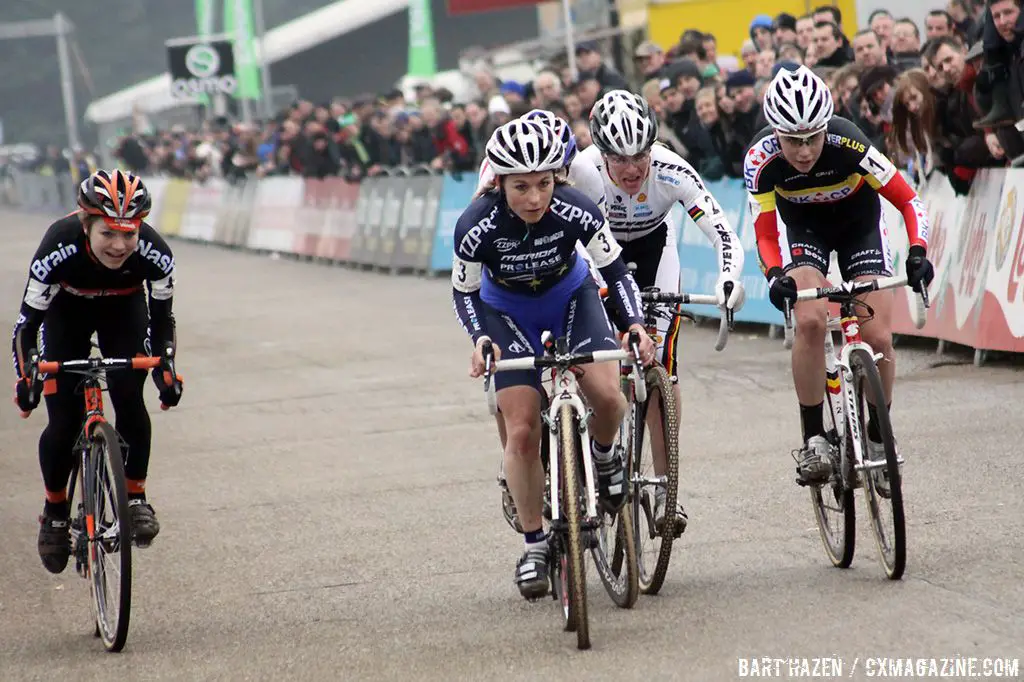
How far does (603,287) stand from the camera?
23.8 ft

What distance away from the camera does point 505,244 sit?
6.78 m

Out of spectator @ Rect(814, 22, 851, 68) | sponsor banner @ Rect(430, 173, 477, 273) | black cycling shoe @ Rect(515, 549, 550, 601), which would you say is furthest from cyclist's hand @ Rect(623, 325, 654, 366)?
sponsor banner @ Rect(430, 173, 477, 273)

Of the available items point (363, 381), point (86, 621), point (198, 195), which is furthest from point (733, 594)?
point (198, 195)

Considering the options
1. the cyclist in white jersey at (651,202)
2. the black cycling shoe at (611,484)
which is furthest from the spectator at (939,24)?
the black cycling shoe at (611,484)

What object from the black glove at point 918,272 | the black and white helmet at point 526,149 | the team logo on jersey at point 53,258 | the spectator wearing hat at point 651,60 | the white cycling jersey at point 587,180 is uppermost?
the spectator wearing hat at point 651,60

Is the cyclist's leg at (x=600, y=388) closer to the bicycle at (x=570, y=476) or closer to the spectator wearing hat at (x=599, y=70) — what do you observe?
the bicycle at (x=570, y=476)

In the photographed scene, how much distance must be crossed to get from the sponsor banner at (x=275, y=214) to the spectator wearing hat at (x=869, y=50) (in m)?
16.6

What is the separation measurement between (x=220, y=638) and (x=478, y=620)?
1.02m

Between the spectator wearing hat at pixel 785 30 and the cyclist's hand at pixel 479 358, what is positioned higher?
the spectator wearing hat at pixel 785 30

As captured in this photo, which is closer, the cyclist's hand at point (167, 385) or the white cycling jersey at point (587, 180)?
the cyclist's hand at point (167, 385)

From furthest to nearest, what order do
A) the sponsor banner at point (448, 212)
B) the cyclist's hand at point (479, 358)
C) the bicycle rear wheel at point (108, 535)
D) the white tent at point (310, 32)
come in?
the white tent at point (310, 32), the sponsor banner at point (448, 212), the bicycle rear wheel at point (108, 535), the cyclist's hand at point (479, 358)

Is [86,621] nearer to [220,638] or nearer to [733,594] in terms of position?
[220,638]

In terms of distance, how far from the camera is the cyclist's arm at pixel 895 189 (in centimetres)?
743

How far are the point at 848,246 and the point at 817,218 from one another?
188 mm
